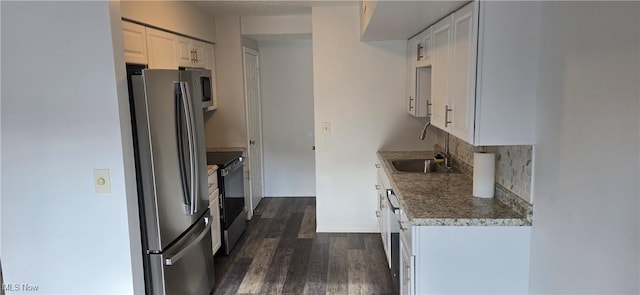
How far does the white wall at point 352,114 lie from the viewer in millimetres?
3926

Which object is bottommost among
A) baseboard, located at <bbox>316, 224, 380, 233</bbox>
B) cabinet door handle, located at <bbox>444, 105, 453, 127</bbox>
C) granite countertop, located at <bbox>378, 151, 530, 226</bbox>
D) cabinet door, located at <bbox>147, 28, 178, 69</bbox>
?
baseboard, located at <bbox>316, 224, 380, 233</bbox>

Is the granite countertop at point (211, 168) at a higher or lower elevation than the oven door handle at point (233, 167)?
higher

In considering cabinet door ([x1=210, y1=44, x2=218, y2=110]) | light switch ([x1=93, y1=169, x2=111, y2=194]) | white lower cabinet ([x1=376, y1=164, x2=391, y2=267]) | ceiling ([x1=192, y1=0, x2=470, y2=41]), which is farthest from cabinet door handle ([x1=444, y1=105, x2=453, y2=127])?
cabinet door ([x1=210, y1=44, x2=218, y2=110])

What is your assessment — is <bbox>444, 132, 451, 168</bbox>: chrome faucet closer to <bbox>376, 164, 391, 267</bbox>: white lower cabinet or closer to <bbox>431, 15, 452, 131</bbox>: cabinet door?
<bbox>376, 164, 391, 267</bbox>: white lower cabinet

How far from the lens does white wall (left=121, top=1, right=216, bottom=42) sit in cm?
274

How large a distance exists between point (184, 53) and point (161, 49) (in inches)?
17.4

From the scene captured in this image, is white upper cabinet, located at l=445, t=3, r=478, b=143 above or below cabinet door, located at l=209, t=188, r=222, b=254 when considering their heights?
above

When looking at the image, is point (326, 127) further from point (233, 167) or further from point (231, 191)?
point (231, 191)

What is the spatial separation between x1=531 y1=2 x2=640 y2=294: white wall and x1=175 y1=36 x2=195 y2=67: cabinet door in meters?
2.75

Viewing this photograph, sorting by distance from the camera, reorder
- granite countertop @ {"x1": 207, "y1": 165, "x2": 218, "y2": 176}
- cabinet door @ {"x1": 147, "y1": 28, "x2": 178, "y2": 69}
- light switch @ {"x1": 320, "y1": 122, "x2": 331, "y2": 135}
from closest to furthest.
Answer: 1. cabinet door @ {"x1": 147, "y1": 28, "x2": 178, "y2": 69}
2. granite countertop @ {"x1": 207, "y1": 165, "x2": 218, "y2": 176}
3. light switch @ {"x1": 320, "y1": 122, "x2": 331, "y2": 135}

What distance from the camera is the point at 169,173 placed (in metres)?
2.32

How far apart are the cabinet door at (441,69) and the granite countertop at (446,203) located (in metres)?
0.39

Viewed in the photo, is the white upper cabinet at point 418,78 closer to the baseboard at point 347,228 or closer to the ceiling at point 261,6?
the ceiling at point 261,6

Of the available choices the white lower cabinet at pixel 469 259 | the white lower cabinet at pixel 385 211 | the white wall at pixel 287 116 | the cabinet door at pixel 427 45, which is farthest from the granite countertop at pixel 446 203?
the white wall at pixel 287 116
